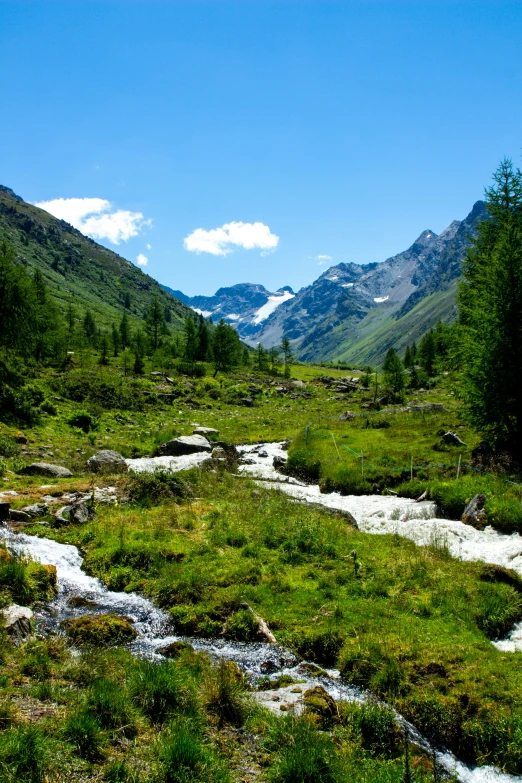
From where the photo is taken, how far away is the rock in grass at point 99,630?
30.7 ft

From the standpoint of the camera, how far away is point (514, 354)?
23.8 metres

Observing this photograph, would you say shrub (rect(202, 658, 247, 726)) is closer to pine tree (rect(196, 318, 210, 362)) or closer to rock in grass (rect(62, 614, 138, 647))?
rock in grass (rect(62, 614, 138, 647))

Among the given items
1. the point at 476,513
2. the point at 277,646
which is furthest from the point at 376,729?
the point at 476,513

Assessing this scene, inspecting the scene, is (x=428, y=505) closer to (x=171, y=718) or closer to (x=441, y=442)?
(x=441, y=442)

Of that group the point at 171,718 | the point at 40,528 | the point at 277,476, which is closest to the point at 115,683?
the point at 171,718

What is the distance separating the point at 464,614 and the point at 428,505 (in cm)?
1000

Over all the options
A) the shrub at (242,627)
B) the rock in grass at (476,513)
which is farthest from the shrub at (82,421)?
the rock in grass at (476,513)

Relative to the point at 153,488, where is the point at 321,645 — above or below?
below

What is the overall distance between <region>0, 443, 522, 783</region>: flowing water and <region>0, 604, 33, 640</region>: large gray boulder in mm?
541

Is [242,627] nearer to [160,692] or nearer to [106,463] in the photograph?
[160,692]

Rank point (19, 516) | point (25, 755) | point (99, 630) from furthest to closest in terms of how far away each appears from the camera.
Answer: point (19, 516), point (99, 630), point (25, 755)

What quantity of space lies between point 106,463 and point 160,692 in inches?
730

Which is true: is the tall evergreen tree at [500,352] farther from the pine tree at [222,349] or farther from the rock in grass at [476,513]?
the pine tree at [222,349]

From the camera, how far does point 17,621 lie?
8.89m
